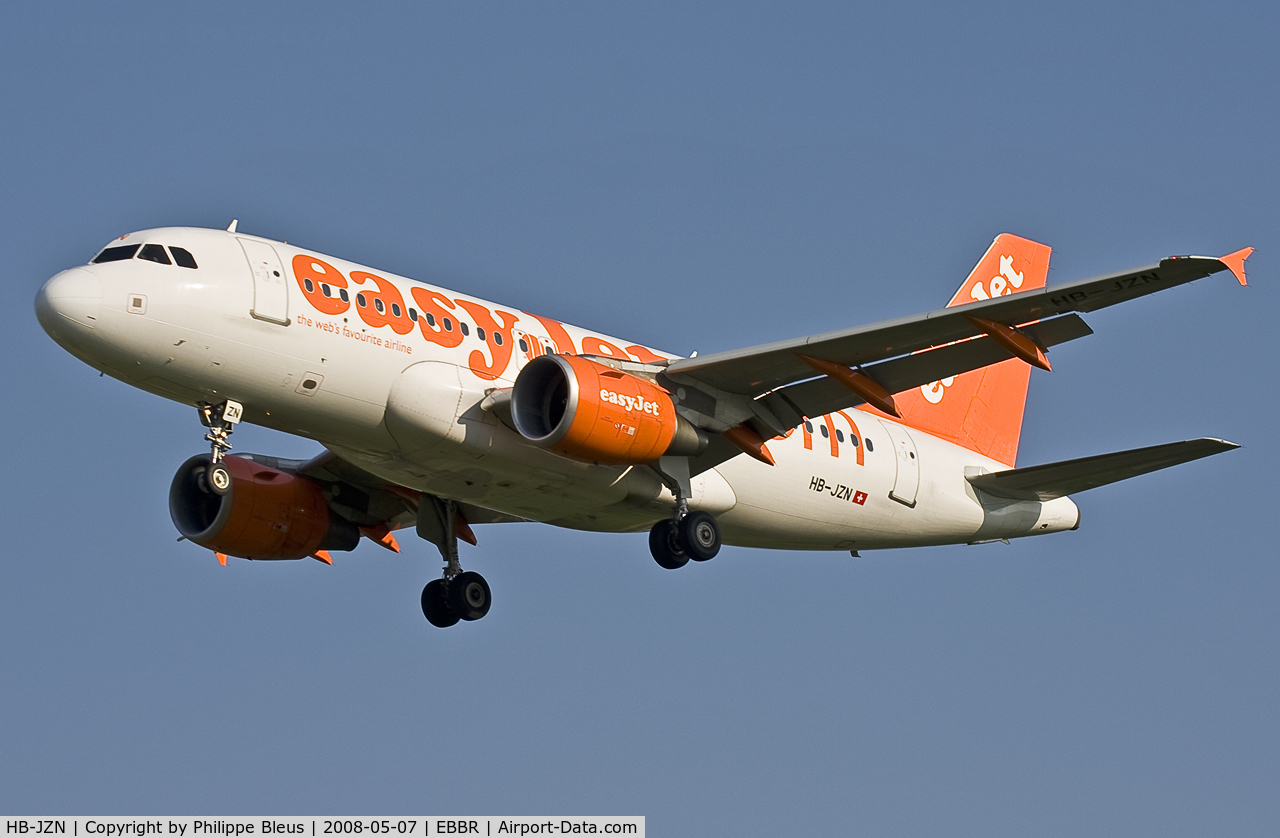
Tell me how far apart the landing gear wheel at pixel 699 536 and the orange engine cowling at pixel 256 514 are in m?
8.04

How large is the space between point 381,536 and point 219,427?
8535 mm

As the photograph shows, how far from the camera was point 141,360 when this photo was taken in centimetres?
2830

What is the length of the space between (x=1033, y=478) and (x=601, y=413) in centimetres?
1102

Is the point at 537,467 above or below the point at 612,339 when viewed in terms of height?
below

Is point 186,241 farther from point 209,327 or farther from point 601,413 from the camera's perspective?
point 601,413

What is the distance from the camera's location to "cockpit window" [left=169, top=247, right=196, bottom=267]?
1139 inches

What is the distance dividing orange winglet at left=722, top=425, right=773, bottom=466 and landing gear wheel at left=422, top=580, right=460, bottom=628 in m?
7.34

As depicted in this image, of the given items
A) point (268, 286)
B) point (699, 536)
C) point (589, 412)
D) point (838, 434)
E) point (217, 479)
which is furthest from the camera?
point (838, 434)

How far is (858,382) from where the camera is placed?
103 ft

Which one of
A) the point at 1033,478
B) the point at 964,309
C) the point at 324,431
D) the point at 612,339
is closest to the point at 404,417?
the point at 324,431

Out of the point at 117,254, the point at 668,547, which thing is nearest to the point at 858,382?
the point at 668,547

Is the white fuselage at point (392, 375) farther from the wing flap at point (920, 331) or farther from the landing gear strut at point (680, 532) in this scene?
the wing flap at point (920, 331)

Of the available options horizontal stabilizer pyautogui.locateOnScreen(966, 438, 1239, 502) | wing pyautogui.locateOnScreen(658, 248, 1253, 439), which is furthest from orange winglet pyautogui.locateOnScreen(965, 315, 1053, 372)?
horizontal stabilizer pyautogui.locateOnScreen(966, 438, 1239, 502)

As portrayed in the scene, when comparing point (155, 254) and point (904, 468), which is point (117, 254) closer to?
point (155, 254)
